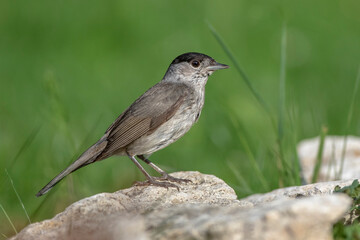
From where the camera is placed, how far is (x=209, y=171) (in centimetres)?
806

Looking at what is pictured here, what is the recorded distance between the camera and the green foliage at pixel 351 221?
344 centimetres

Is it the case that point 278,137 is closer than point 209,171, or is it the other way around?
point 278,137

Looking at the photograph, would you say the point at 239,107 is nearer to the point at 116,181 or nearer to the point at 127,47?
the point at 127,47

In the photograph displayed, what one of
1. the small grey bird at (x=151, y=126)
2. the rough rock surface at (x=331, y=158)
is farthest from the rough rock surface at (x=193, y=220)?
the rough rock surface at (x=331, y=158)

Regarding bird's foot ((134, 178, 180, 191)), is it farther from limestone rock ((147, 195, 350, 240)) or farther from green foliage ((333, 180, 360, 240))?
limestone rock ((147, 195, 350, 240))

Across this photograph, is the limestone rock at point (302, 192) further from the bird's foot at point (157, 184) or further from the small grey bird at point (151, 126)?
the small grey bird at point (151, 126)

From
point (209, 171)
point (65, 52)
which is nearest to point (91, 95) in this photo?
point (65, 52)

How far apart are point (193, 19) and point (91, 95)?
142 inches

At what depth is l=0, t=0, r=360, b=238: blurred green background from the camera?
7.32m

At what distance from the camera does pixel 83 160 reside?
5.48 meters

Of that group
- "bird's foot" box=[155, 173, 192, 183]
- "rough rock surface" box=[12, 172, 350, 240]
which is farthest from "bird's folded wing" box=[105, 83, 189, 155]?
"rough rock surface" box=[12, 172, 350, 240]

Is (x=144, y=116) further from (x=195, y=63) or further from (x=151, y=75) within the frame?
(x=151, y=75)

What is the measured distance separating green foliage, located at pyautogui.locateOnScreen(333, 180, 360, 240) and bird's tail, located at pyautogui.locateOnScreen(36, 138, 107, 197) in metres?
2.32

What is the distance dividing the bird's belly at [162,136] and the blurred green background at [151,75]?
65 cm
